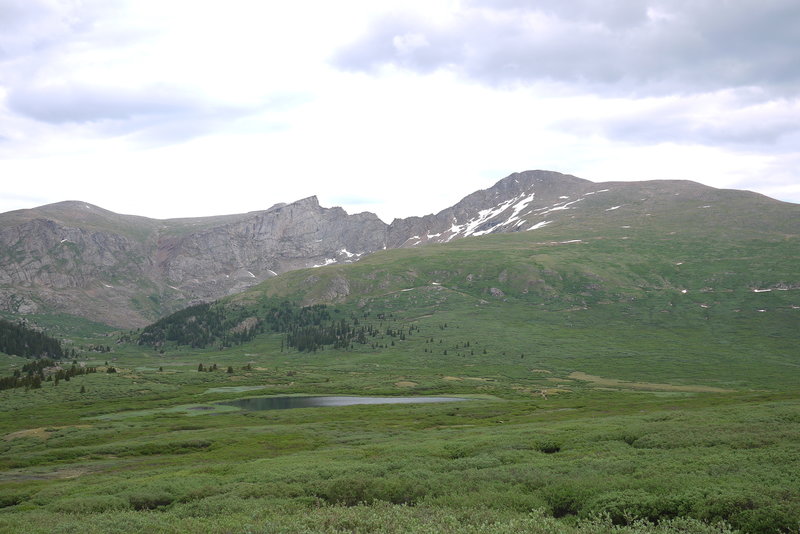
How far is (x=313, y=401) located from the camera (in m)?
165

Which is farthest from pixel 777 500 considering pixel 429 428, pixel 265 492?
pixel 429 428

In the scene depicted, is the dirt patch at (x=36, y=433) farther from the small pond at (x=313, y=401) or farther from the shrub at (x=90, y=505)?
the shrub at (x=90, y=505)

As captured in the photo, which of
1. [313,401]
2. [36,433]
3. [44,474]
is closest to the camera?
[44,474]

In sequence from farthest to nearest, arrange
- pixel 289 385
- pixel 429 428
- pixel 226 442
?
pixel 289 385 → pixel 429 428 → pixel 226 442

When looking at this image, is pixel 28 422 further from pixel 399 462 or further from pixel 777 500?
pixel 777 500

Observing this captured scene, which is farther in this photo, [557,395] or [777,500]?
[557,395]

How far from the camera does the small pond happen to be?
156 metres

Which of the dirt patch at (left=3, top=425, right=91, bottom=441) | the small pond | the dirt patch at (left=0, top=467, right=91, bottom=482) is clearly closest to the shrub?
the dirt patch at (left=0, top=467, right=91, bottom=482)

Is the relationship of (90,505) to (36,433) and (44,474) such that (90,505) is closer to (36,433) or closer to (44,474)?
(44,474)

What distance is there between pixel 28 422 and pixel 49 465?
5776 centimetres

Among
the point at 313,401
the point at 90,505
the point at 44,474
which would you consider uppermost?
the point at 90,505

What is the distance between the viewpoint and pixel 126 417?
5059 inches

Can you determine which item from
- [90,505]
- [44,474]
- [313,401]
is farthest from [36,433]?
[90,505]

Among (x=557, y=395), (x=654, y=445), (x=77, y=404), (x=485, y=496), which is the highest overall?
(x=485, y=496)
